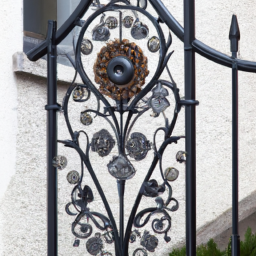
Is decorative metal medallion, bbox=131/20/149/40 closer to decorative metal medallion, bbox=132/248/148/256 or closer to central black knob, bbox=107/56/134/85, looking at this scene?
central black knob, bbox=107/56/134/85

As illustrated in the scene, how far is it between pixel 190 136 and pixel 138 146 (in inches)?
3.9

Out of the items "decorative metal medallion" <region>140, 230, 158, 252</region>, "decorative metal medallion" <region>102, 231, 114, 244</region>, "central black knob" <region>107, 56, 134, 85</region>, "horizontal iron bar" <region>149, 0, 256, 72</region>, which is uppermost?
"horizontal iron bar" <region>149, 0, 256, 72</region>

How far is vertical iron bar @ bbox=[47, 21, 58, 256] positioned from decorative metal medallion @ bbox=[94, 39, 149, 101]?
0.38 ft

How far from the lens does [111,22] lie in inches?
36.9

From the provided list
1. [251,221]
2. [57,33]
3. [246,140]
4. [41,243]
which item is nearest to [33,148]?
[41,243]

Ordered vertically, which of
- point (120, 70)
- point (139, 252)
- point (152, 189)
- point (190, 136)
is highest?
point (120, 70)

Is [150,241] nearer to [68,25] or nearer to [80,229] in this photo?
[80,229]

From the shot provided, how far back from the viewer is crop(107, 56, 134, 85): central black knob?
2.92 feet

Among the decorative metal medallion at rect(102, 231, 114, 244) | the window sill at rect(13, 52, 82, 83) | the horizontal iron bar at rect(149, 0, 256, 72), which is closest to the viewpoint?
the horizontal iron bar at rect(149, 0, 256, 72)

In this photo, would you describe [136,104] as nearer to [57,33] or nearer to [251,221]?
[57,33]

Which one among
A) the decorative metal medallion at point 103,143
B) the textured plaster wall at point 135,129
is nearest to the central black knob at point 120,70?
the decorative metal medallion at point 103,143

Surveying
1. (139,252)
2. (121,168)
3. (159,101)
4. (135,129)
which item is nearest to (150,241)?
(139,252)

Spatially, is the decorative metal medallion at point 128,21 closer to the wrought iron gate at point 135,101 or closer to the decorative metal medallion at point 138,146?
the wrought iron gate at point 135,101

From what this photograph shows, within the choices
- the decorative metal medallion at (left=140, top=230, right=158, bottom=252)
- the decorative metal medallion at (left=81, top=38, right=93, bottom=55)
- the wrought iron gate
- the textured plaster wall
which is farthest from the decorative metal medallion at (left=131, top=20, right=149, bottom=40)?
the textured plaster wall
